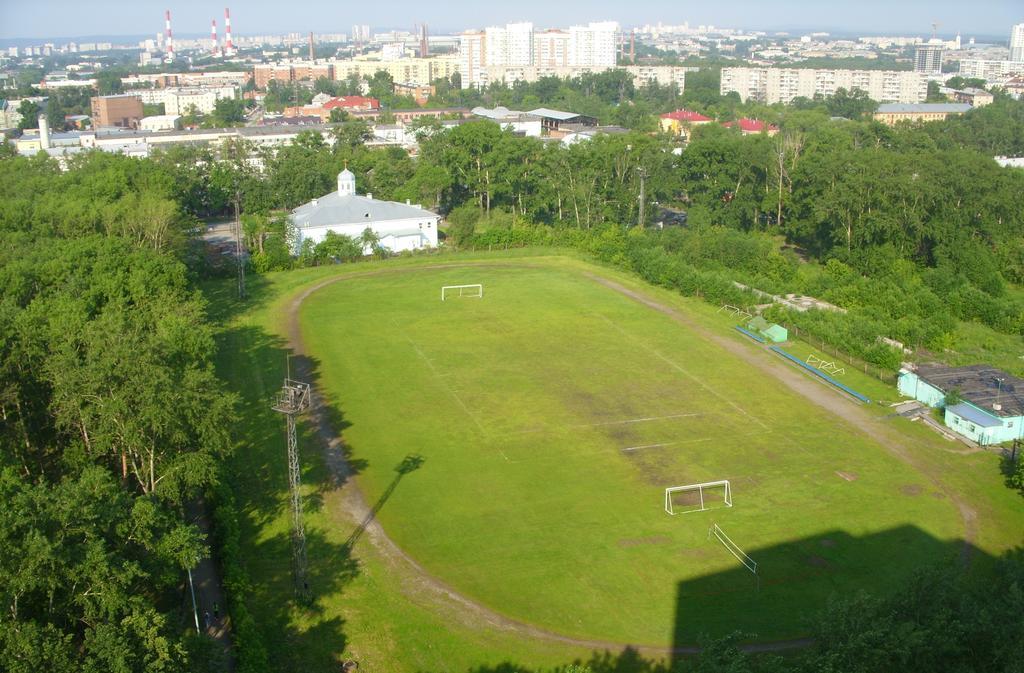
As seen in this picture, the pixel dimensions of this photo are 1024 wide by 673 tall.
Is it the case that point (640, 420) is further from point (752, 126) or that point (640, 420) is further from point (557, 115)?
point (557, 115)

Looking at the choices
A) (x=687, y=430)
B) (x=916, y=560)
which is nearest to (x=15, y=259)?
(x=687, y=430)

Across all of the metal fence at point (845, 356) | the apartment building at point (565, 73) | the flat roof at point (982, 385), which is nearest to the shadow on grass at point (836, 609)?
the flat roof at point (982, 385)

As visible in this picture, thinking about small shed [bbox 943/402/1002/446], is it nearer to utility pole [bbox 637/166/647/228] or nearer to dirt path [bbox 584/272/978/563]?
dirt path [bbox 584/272/978/563]

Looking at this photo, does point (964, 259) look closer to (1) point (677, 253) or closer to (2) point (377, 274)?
(1) point (677, 253)

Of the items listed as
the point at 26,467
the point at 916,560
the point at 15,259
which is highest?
the point at 15,259

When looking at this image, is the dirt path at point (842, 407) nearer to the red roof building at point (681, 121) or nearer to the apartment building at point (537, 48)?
the red roof building at point (681, 121)

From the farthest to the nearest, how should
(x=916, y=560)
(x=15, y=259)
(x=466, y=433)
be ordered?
(x=15, y=259) → (x=466, y=433) → (x=916, y=560)

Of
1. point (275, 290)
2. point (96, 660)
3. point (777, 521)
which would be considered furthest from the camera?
point (275, 290)
